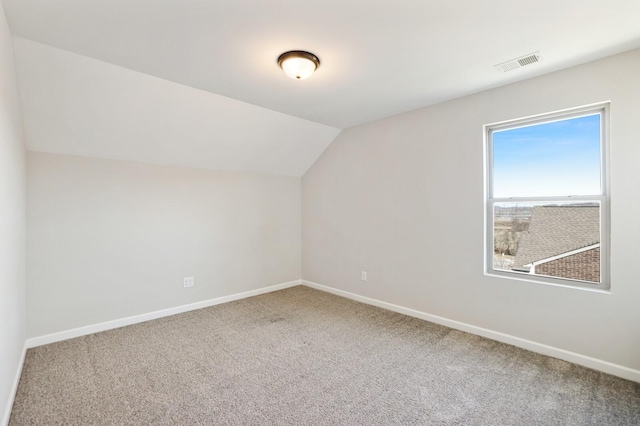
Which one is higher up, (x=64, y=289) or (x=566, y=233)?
(x=566, y=233)

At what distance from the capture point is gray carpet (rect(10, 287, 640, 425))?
1.85 m

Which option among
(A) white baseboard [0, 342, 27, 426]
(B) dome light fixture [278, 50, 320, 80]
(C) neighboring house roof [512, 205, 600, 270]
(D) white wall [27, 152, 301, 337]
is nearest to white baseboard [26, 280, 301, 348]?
(D) white wall [27, 152, 301, 337]

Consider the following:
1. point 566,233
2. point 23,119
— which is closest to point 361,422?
point 566,233

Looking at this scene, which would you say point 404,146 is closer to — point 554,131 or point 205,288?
point 554,131

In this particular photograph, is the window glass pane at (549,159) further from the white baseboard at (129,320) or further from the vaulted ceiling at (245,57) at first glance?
Answer: the white baseboard at (129,320)

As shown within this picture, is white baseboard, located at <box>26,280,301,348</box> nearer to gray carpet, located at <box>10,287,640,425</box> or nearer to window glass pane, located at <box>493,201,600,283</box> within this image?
gray carpet, located at <box>10,287,640,425</box>

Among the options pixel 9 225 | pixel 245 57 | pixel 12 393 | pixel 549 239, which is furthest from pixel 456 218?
pixel 12 393

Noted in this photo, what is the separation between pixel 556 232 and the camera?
262 cm

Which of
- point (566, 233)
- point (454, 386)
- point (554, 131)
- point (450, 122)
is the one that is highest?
point (450, 122)

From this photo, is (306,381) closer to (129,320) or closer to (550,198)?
(129,320)

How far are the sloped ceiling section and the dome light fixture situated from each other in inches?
41.1

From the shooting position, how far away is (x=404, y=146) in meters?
→ 3.53

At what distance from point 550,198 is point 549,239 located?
1.20 feet

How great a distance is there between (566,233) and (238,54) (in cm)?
305
